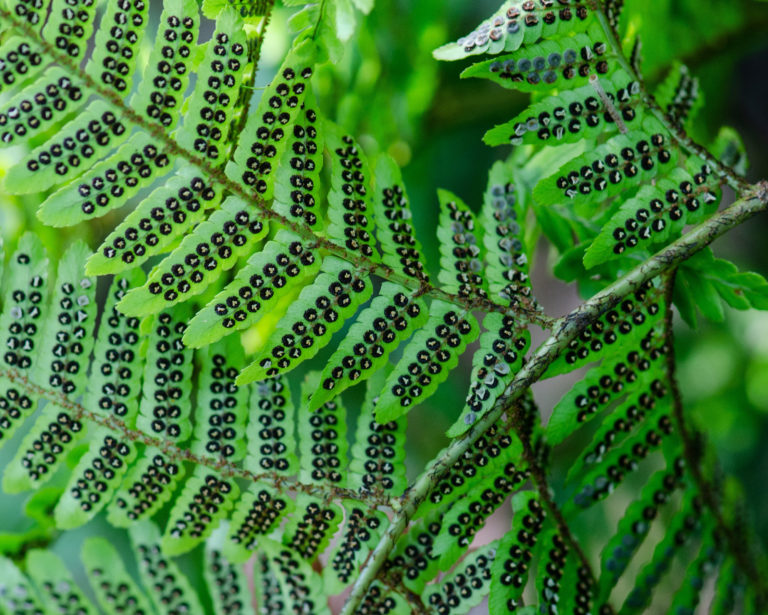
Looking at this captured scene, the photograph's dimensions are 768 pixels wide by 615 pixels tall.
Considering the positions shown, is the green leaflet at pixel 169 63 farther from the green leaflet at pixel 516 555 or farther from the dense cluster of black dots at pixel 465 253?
the green leaflet at pixel 516 555

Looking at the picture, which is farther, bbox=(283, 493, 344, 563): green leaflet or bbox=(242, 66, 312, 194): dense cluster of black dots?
bbox=(283, 493, 344, 563): green leaflet

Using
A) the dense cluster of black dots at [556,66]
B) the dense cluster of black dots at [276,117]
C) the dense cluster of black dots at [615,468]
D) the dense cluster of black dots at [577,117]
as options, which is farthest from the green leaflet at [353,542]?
the dense cluster of black dots at [556,66]

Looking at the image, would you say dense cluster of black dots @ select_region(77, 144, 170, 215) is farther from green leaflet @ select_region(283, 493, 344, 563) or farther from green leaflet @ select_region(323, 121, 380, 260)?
green leaflet @ select_region(283, 493, 344, 563)

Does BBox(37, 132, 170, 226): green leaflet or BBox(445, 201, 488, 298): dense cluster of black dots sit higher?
BBox(37, 132, 170, 226): green leaflet

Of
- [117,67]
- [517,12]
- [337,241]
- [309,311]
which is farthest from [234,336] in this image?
[517,12]

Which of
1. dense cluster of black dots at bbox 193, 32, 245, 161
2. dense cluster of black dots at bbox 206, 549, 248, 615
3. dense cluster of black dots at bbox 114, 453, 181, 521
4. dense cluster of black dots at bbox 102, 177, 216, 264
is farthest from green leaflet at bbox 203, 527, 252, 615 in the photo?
dense cluster of black dots at bbox 193, 32, 245, 161

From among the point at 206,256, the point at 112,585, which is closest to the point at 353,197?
the point at 206,256

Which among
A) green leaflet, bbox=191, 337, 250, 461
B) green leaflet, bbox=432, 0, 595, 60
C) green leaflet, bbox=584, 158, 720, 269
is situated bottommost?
green leaflet, bbox=191, 337, 250, 461
